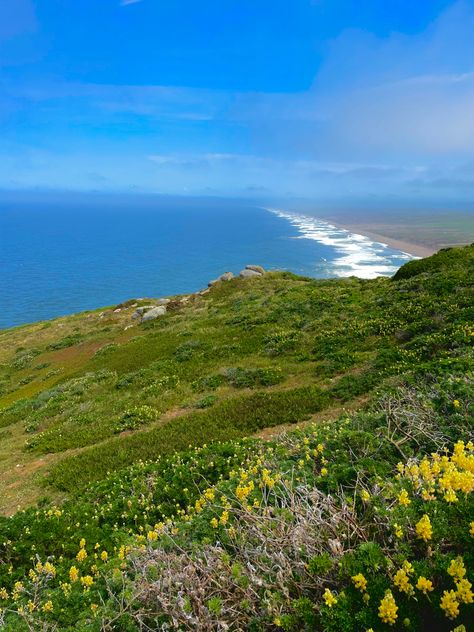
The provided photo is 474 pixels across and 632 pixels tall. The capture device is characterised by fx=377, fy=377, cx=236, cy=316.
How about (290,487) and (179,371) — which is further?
(179,371)

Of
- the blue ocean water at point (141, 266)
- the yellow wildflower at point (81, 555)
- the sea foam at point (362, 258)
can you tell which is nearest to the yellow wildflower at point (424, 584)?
the yellow wildflower at point (81, 555)

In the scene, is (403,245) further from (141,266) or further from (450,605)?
(450,605)

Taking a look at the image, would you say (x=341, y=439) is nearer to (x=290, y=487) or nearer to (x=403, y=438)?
(x=403, y=438)

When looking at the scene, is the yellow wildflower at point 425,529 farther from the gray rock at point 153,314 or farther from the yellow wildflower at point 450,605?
the gray rock at point 153,314

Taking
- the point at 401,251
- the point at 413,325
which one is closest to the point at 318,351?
the point at 413,325

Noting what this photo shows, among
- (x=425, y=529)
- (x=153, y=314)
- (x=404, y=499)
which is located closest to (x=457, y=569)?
(x=425, y=529)

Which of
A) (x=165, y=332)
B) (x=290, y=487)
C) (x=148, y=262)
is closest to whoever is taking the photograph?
(x=290, y=487)
